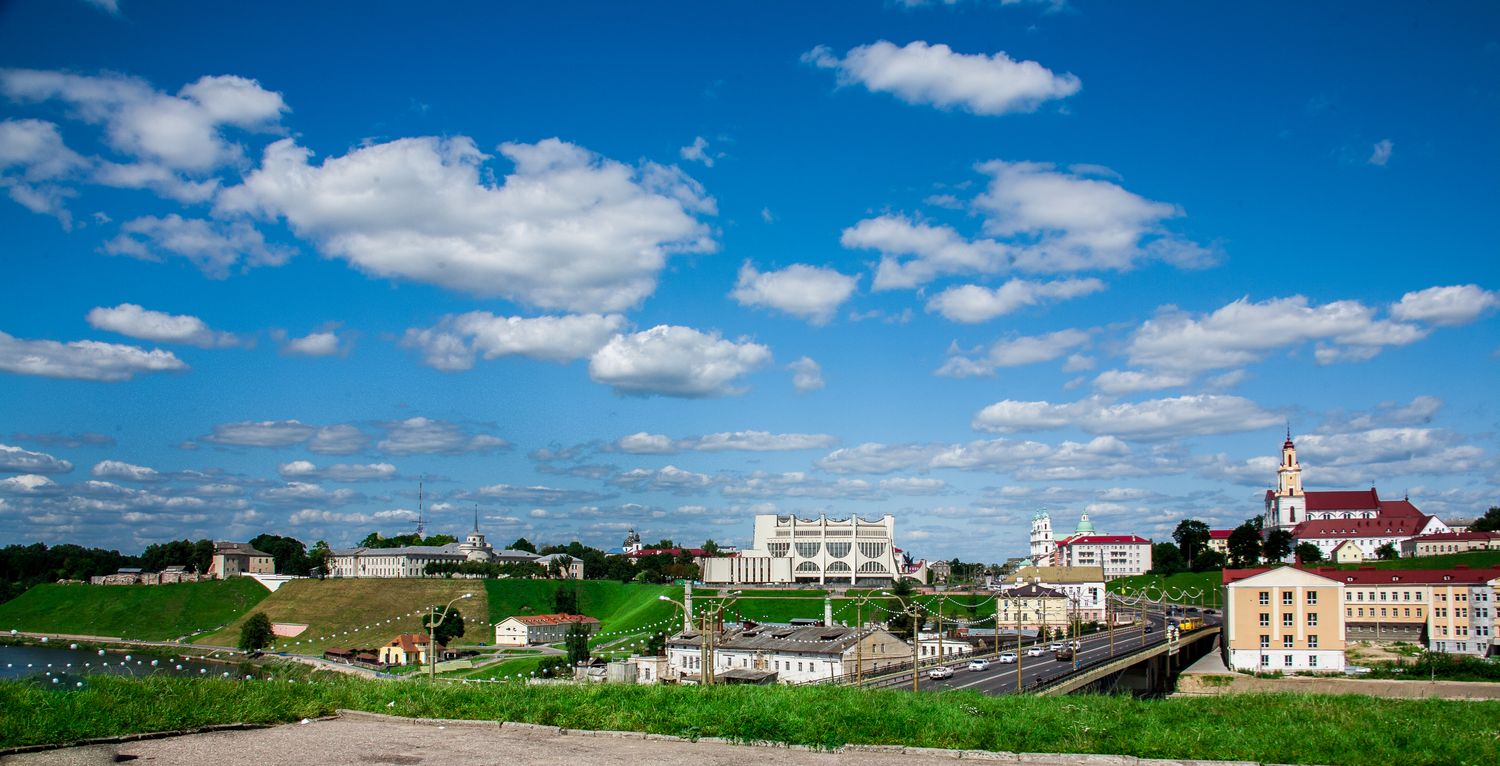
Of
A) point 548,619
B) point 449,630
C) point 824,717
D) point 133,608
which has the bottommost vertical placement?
point 133,608

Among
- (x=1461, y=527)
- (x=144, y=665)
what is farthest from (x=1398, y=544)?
(x=144, y=665)

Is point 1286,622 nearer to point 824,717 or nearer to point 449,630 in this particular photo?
point 824,717

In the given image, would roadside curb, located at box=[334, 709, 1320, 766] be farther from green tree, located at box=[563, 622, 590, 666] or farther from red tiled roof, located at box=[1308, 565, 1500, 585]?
red tiled roof, located at box=[1308, 565, 1500, 585]

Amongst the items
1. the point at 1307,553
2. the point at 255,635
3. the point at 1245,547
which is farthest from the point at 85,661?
the point at 1307,553

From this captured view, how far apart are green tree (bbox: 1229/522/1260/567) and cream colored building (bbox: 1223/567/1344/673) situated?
7750 centimetres

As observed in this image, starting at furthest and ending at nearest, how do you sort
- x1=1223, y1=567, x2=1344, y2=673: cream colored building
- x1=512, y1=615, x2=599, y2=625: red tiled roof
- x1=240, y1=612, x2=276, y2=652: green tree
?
x1=512, y1=615, x2=599, y2=625: red tiled roof, x1=240, y1=612, x2=276, y2=652: green tree, x1=1223, y1=567, x2=1344, y2=673: cream colored building

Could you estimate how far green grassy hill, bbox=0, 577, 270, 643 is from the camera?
379ft

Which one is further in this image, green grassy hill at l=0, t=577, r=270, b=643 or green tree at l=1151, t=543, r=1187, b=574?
green tree at l=1151, t=543, r=1187, b=574

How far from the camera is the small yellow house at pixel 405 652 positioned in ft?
277

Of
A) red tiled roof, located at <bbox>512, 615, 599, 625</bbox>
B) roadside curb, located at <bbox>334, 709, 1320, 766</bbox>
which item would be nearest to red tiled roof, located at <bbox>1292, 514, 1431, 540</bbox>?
Result: red tiled roof, located at <bbox>512, 615, 599, 625</bbox>

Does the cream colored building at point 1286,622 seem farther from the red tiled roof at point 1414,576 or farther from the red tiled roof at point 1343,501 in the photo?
the red tiled roof at point 1343,501

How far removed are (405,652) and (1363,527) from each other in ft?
425

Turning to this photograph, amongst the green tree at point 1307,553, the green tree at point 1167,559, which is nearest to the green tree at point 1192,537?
the green tree at point 1167,559

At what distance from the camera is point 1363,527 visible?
145 metres
